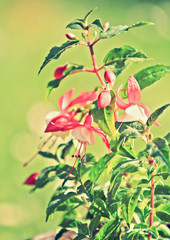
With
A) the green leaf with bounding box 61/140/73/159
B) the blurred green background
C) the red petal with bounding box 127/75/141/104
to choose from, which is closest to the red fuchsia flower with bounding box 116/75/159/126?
the red petal with bounding box 127/75/141/104

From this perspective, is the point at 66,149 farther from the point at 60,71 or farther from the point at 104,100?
the point at 104,100

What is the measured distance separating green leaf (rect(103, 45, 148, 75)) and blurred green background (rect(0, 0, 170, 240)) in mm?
1191

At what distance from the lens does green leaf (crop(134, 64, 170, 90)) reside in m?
1.02

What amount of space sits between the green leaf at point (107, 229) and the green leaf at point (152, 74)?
1.13 ft

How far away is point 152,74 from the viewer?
1.04 meters

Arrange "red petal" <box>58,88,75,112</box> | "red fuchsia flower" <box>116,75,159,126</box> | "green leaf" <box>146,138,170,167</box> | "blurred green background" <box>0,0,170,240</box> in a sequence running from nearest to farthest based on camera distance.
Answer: "green leaf" <box>146,138,170,167</box>, "red fuchsia flower" <box>116,75,159,126</box>, "red petal" <box>58,88,75,112</box>, "blurred green background" <box>0,0,170,240</box>

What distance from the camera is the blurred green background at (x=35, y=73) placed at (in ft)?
7.21

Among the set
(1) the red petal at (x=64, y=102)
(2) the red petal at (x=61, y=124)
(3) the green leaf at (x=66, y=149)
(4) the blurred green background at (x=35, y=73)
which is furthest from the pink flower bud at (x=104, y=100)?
(4) the blurred green background at (x=35, y=73)

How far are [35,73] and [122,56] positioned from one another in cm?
217

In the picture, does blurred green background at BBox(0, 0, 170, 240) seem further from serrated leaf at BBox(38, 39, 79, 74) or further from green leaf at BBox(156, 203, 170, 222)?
serrated leaf at BBox(38, 39, 79, 74)

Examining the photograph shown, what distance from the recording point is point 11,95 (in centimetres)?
297

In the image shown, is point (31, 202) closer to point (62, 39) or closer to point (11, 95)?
point (11, 95)

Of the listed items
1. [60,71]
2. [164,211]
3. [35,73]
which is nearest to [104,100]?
[60,71]

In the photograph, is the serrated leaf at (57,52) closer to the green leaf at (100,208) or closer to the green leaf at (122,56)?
the green leaf at (122,56)
